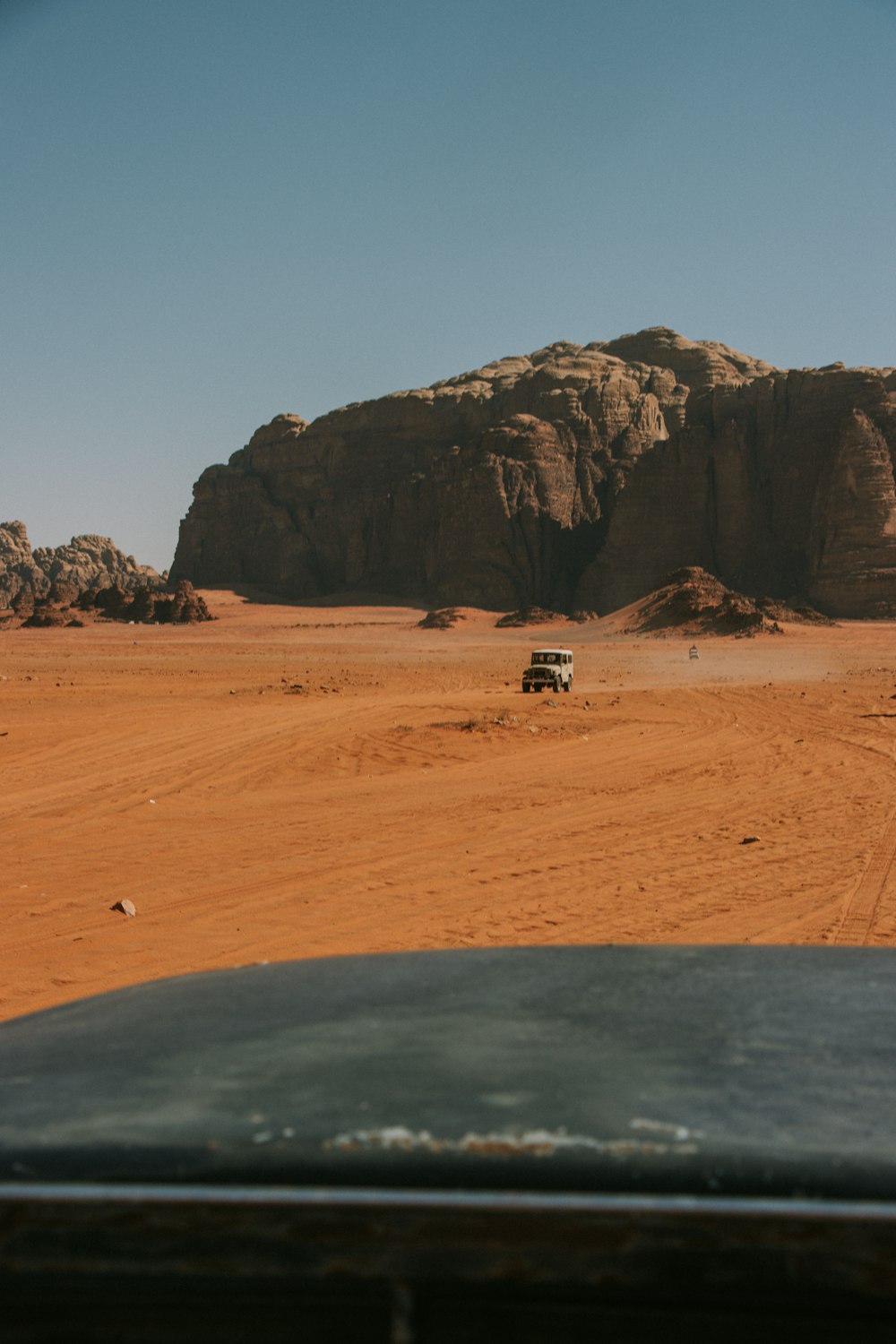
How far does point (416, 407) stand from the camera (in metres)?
102

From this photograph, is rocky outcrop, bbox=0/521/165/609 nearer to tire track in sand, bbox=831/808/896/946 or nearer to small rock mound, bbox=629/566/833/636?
small rock mound, bbox=629/566/833/636

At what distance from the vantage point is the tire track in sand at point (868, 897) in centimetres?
620

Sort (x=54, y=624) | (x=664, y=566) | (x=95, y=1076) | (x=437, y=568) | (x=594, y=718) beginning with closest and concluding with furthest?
(x=95, y=1076)
(x=594, y=718)
(x=54, y=624)
(x=664, y=566)
(x=437, y=568)

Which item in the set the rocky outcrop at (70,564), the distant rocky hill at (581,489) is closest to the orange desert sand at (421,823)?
the distant rocky hill at (581,489)

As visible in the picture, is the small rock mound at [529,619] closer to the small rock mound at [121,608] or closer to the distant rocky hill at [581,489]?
the distant rocky hill at [581,489]

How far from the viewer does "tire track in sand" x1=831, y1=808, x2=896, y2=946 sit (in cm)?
620

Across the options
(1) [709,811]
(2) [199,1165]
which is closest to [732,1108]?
(2) [199,1165]

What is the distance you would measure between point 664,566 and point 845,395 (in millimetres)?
15701

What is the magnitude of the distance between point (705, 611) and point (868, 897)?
44900mm

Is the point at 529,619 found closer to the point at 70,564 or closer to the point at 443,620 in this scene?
the point at 443,620

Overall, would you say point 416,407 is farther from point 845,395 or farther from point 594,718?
point 594,718

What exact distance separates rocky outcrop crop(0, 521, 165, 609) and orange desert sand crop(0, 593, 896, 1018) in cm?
9949

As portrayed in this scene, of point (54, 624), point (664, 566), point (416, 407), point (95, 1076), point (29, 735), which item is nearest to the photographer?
point (95, 1076)

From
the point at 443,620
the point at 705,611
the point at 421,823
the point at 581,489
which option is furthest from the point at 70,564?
the point at 421,823
